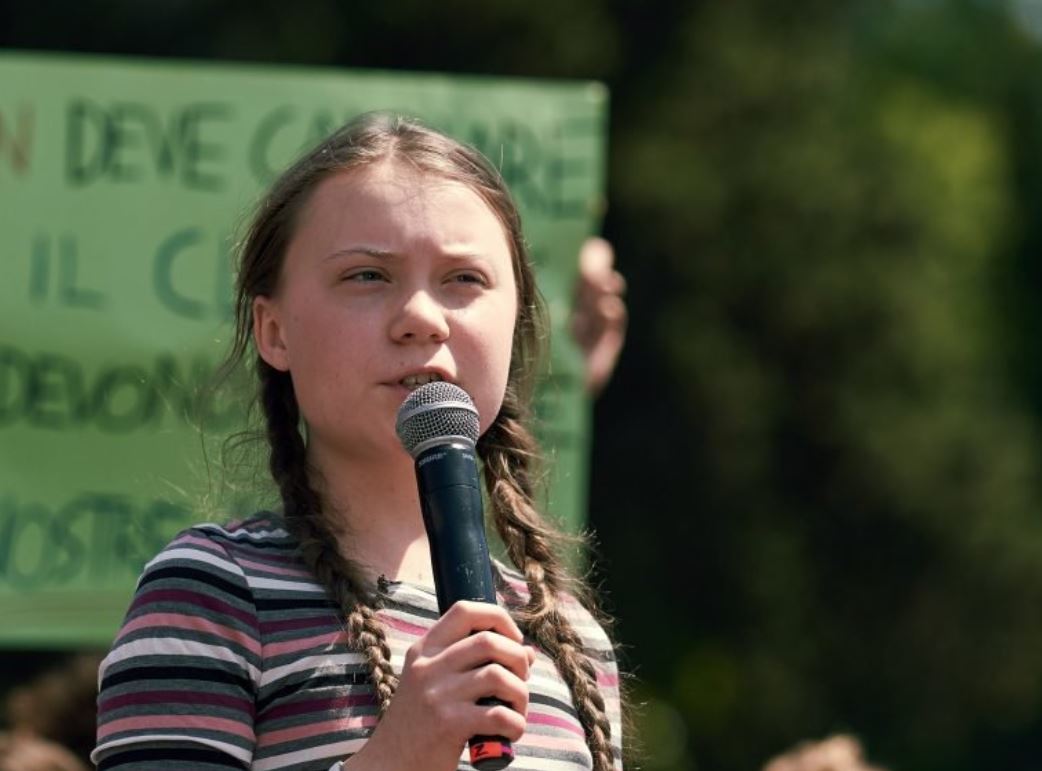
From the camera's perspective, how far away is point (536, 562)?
7.23 ft

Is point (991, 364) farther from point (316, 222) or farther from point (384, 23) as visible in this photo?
point (316, 222)

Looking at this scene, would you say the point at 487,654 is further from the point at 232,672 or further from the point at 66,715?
the point at 66,715

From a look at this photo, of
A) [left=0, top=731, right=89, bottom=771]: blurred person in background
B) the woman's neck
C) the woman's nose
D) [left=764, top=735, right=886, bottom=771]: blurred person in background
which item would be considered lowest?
the woman's neck

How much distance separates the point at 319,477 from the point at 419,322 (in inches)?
8.0

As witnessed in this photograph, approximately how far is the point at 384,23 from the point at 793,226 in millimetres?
2072

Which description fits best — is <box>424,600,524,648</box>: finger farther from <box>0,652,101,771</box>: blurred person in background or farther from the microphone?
<box>0,652,101,771</box>: blurred person in background

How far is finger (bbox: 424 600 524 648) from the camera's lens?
5.69 feet

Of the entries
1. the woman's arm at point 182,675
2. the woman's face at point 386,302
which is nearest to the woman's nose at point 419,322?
the woman's face at point 386,302

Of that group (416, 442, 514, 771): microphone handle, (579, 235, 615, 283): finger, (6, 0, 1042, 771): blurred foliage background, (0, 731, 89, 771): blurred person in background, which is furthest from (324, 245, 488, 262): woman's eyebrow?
(6, 0, 1042, 771): blurred foliage background

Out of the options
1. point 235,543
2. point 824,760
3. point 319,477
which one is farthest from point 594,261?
point 235,543

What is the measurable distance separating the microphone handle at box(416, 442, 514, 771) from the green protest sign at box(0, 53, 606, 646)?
8.02 feet

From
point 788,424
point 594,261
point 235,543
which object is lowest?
point 235,543

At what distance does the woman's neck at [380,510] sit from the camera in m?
2.07

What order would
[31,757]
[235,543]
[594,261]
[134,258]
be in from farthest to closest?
1. [134,258]
2. [594,261]
3. [31,757]
4. [235,543]
